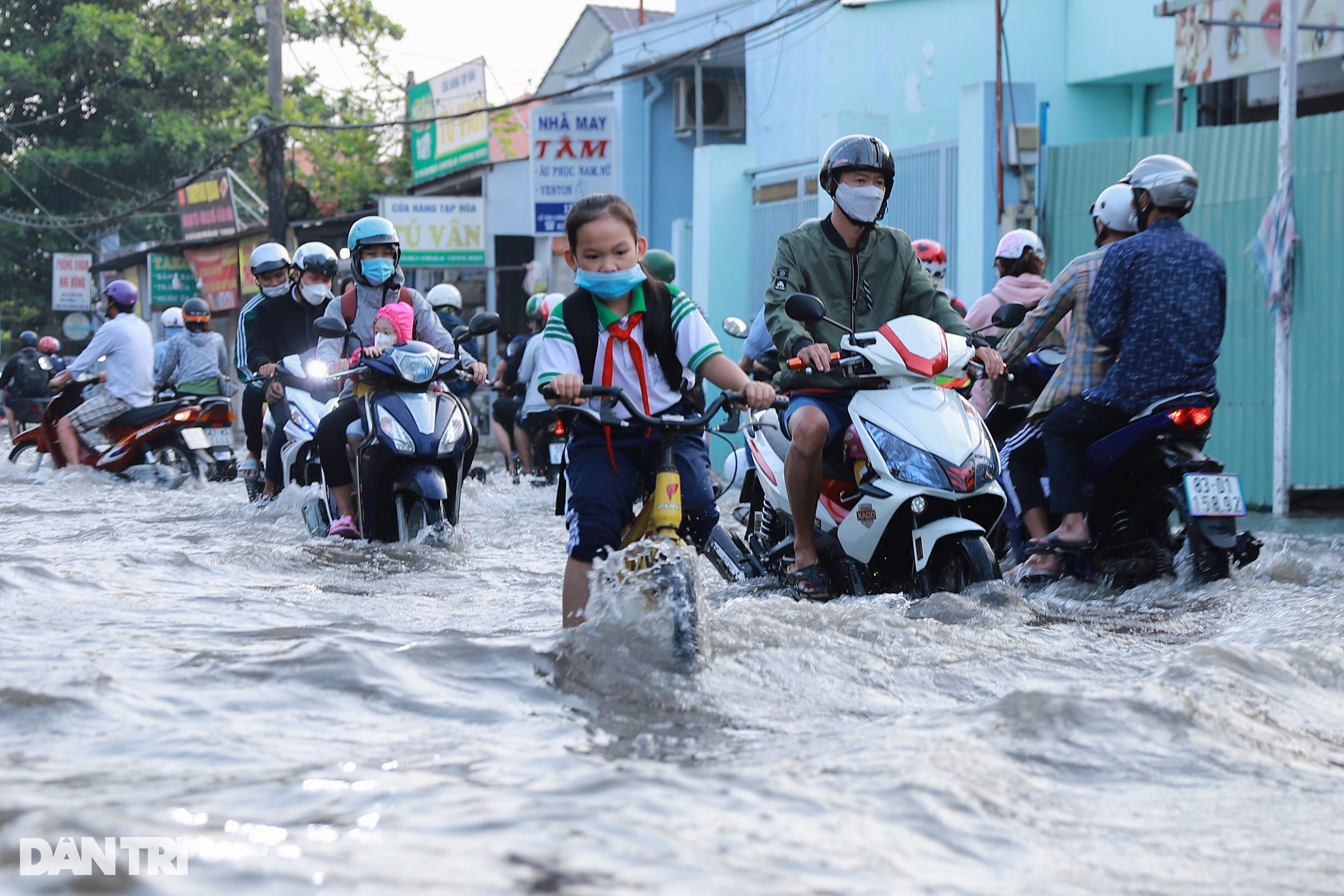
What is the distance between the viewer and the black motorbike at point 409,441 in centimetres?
714

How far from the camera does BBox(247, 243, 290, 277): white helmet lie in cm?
974

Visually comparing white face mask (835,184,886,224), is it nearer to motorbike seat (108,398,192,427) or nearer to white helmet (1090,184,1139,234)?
white helmet (1090,184,1139,234)

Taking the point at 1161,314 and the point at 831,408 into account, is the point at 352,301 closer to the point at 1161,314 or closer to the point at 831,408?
the point at 831,408

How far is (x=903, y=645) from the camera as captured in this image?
15.1ft

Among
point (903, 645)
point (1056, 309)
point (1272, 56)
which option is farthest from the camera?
point (1272, 56)

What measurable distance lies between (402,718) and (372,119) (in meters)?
31.2

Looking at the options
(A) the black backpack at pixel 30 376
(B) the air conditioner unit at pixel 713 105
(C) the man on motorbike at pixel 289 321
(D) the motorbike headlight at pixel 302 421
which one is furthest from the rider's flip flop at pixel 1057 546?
(A) the black backpack at pixel 30 376

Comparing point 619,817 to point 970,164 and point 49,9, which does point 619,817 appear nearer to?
point 970,164

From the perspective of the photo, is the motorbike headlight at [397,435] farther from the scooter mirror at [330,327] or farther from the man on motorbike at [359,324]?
the scooter mirror at [330,327]

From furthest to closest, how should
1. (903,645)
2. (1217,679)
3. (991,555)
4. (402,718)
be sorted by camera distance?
(991,555), (903,645), (1217,679), (402,718)

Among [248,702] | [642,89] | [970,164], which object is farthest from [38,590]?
[642,89]

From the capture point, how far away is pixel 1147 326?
19.4 ft

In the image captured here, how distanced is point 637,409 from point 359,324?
4.37 metres

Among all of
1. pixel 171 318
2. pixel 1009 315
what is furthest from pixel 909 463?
pixel 171 318
